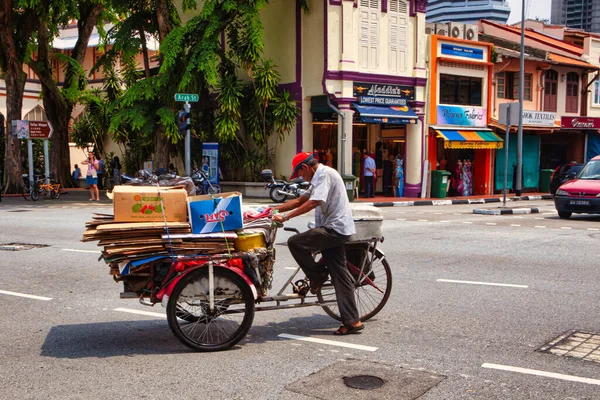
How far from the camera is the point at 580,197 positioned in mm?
16734

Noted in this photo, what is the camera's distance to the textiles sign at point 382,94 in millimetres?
25375

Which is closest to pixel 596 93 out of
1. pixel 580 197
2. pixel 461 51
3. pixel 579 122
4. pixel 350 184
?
pixel 579 122

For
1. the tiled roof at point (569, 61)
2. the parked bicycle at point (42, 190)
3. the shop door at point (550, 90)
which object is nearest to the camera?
the parked bicycle at point (42, 190)

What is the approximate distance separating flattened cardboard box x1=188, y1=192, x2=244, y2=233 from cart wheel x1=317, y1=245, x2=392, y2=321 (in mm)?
1369

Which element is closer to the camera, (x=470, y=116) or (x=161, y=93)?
(x=161, y=93)

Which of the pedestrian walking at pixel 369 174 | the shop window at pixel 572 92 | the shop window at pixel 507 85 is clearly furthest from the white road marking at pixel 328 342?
the shop window at pixel 572 92

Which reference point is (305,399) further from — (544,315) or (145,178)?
(544,315)

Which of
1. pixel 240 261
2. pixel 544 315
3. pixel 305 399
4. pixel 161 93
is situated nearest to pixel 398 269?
pixel 544 315

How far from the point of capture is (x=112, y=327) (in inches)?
255

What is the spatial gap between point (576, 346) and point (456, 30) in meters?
25.7

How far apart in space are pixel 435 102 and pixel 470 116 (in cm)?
227

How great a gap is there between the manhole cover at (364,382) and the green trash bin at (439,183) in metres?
22.9

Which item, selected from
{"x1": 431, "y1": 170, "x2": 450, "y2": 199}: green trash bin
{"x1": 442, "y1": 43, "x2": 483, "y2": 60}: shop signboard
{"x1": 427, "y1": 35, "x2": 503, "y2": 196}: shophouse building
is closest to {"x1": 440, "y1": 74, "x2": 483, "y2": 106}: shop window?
{"x1": 427, "y1": 35, "x2": 503, "y2": 196}: shophouse building

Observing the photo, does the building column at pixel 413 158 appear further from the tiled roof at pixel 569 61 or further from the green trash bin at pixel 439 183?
the tiled roof at pixel 569 61
